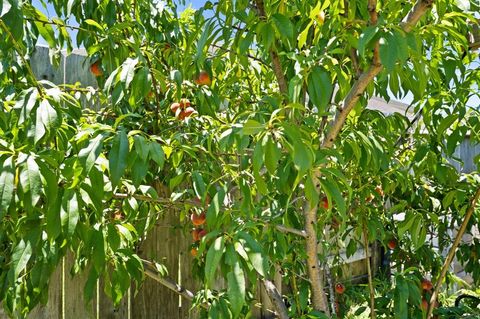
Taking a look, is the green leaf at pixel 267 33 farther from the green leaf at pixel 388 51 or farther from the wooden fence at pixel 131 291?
the wooden fence at pixel 131 291

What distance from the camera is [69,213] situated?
109cm

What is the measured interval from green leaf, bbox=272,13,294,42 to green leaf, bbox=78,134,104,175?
51 cm

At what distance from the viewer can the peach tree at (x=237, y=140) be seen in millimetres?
1146

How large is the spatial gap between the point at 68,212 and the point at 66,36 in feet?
2.48

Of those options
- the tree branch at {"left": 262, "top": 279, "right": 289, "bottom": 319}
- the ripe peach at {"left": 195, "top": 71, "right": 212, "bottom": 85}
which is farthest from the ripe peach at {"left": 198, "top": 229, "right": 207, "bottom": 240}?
the ripe peach at {"left": 195, "top": 71, "right": 212, "bottom": 85}

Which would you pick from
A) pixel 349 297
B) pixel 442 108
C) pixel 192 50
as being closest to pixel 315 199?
pixel 442 108

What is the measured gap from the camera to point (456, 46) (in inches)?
74.0

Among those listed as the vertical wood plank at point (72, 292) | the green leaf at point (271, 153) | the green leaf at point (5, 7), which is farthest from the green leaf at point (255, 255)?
the vertical wood plank at point (72, 292)

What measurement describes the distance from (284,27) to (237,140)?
303mm

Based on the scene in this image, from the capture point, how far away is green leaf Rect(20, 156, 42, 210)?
3.40ft

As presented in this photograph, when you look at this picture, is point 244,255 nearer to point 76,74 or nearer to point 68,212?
point 68,212

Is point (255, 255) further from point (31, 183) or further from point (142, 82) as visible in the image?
point (142, 82)

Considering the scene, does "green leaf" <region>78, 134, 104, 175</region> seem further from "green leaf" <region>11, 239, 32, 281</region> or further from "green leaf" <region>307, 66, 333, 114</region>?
"green leaf" <region>307, 66, 333, 114</region>

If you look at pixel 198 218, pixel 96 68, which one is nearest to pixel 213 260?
pixel 198 218
